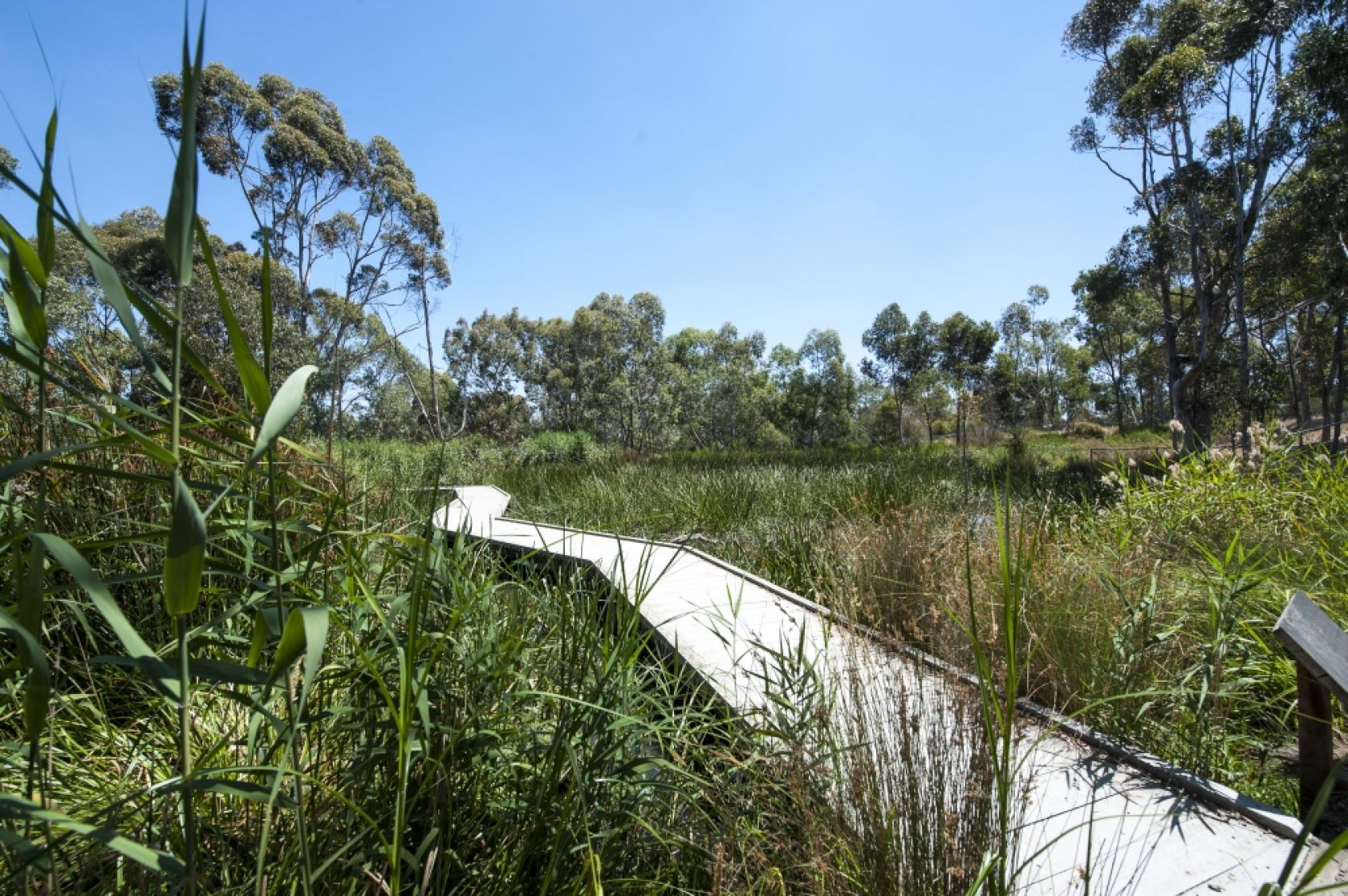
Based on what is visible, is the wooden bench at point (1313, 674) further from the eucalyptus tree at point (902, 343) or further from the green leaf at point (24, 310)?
the eucalyptus tree at point (902, 343)

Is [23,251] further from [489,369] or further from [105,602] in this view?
[489,369]

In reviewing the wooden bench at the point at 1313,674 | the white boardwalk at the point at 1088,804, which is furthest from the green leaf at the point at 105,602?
the wooden bench at the point at 1313,674

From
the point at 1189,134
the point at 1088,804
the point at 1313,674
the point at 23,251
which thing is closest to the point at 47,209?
the point at 23,251

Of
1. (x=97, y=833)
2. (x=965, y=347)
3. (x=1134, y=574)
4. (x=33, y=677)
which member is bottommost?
(x=1134, y=574)

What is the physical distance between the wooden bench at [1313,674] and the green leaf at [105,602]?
212 centimetres

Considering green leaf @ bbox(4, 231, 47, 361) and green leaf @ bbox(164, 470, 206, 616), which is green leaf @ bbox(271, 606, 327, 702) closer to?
green leaf @ bbox(164, 470, 206, 616)

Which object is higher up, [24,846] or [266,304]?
[266,304]

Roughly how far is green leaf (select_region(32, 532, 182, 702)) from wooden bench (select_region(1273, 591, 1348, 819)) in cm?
212

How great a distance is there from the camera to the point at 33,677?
1.67 feet

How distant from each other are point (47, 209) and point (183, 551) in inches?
13.5

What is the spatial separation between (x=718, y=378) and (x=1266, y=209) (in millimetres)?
21541

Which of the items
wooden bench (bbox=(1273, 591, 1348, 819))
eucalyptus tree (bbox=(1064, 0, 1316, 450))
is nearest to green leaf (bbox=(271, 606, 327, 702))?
wooden bench (bbox=(1273, 591, 1348, 819))

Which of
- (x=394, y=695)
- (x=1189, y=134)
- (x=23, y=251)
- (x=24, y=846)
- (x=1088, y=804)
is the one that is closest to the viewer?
(x=24, y=846)

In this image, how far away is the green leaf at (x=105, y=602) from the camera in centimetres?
49
